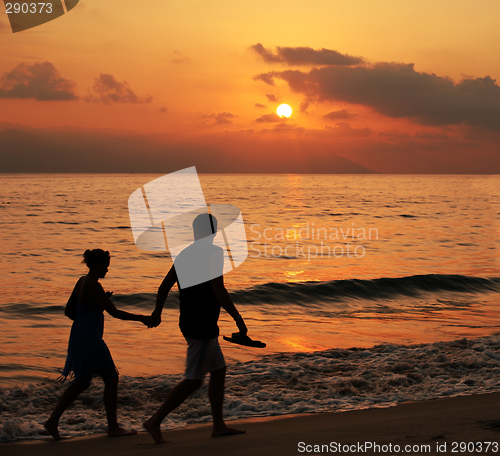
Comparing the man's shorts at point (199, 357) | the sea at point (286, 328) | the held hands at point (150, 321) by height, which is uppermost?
the held hands at point (150, 321)

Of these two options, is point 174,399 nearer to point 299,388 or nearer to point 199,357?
point 199,357

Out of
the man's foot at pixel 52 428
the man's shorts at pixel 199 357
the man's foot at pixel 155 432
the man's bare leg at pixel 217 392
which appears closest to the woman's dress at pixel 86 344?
the man's foot at pixel 52 428

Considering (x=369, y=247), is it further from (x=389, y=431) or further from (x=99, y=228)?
(x=389, y=431)

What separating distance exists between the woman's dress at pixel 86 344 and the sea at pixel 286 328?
0.90 m

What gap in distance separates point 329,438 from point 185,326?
5.26 feet

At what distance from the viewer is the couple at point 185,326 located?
14.1ft

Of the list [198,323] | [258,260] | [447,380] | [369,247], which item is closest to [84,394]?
[198,323]

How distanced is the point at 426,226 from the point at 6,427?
32.5 metres

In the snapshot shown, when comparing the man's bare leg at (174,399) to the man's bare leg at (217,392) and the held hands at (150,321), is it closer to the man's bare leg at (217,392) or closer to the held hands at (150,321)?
the man's bare leg at (217,392)

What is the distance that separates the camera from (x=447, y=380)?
6.81 metres

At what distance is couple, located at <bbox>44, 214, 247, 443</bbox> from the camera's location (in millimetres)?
4285

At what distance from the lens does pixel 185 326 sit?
14.2ft

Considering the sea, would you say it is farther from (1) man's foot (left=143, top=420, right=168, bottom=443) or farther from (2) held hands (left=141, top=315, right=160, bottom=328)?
(2) held hands (left=141, top=315, right=160, bottom=328)

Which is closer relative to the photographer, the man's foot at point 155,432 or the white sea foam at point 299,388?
the man's foot at point 155,432
